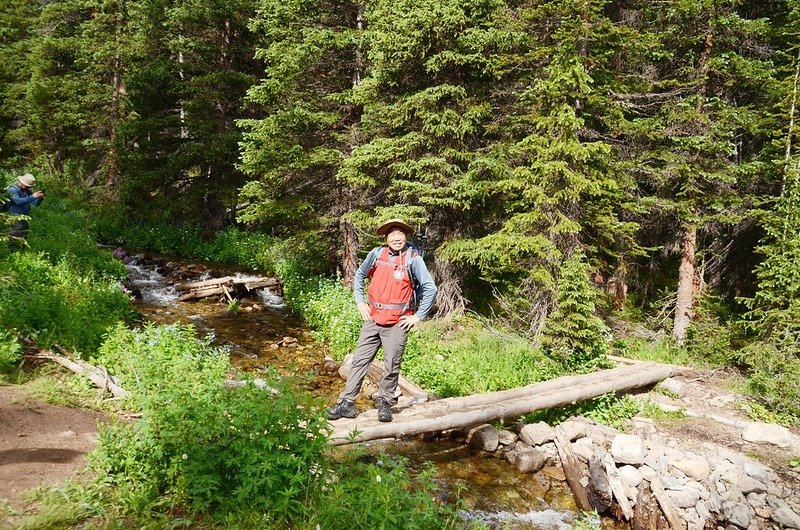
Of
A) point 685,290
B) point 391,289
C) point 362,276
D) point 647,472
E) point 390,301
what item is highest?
point 362,276

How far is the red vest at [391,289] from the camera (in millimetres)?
6629

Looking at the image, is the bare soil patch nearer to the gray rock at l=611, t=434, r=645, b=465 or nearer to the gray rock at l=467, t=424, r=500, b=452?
the gray rock at l=467, t=424, r=500, b=452

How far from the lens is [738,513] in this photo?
22.1ft

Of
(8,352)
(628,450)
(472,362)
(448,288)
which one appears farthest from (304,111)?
(628,450)

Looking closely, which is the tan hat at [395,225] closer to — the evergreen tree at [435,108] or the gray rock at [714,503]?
the evergreen tree at [435,108]

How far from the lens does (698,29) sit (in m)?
12.6

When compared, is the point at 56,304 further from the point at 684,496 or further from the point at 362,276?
the point at 684,496

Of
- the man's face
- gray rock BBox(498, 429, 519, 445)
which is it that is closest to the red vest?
the man's face

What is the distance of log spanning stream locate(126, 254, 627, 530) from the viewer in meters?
6.61

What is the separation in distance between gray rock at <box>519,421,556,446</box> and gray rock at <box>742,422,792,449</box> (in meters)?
3.76

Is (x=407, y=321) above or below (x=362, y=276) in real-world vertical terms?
below

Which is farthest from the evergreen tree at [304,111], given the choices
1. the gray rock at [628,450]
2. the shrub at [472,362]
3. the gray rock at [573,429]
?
the gray rock at [628,450]

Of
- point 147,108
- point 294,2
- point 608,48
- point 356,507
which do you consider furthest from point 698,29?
point 147,108

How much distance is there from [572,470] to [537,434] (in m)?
1.04
